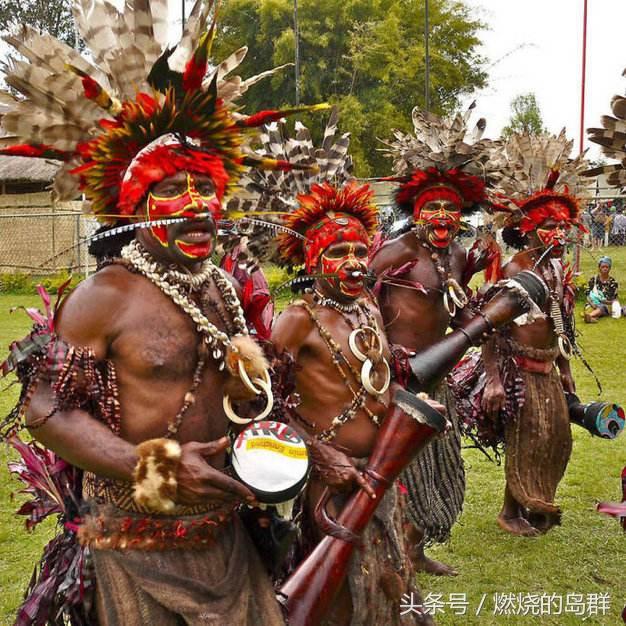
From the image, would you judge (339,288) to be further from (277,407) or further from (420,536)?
(420,536)

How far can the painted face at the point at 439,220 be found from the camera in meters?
4.70

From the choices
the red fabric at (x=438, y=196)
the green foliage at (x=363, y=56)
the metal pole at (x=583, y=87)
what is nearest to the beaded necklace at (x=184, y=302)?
the red fabric at (x=438, y=196)

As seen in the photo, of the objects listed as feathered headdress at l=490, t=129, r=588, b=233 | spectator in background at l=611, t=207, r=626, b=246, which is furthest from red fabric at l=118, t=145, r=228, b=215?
spectator in background at l=611, t=207, r=626, b=246

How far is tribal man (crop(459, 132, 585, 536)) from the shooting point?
5129 millimetres

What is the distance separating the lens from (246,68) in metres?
26.5

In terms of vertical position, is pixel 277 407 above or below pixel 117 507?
above

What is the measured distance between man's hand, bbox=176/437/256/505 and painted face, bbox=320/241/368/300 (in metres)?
1.42

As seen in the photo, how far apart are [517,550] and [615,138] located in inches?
109

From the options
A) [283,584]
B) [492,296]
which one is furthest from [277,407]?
[492,296]

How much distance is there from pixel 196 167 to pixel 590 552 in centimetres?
369

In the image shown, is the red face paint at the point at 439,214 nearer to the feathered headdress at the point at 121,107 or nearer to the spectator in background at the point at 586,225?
the spectator in background at the point at 586,225

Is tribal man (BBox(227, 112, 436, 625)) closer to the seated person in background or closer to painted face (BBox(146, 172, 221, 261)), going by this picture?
painted face (BBox(146, 172, 221, 261))

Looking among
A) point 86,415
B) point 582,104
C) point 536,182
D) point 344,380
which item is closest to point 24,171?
point 582,104

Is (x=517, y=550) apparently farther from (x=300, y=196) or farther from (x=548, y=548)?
(x=300, y=196)
